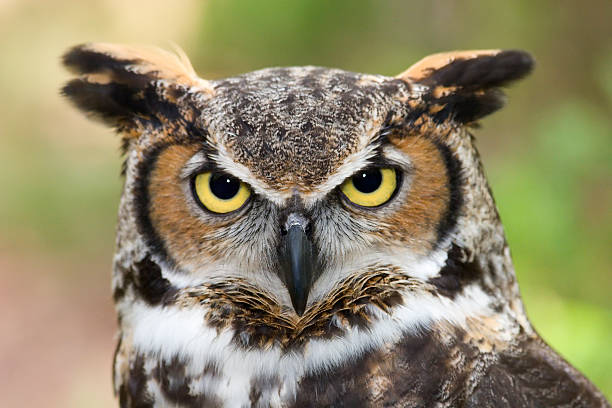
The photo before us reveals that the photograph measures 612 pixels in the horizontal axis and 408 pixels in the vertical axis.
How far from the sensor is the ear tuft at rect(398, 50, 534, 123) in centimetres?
159

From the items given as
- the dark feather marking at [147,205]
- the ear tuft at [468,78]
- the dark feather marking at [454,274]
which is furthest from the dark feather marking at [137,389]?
the ear tuft at [468,78]

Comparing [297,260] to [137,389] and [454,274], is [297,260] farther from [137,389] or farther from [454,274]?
[137,389]

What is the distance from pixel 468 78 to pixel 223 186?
1.94 feet

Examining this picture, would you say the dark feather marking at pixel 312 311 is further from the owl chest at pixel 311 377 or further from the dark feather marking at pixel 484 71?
the dark feather marking at pixel 484 71

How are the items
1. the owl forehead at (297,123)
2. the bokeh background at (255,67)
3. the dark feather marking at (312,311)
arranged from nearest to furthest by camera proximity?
the owl forehead at (297,123) < the dark feather marking at (312,311) < the bokeh background at (255,67)

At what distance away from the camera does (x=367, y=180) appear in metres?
1.47

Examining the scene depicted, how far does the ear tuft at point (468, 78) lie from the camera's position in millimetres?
1594

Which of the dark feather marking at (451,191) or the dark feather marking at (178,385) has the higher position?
the dark feather marking at (451,191)

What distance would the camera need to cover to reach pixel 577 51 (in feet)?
11.4

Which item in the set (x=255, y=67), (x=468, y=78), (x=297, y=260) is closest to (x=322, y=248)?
(x=297, y=260)

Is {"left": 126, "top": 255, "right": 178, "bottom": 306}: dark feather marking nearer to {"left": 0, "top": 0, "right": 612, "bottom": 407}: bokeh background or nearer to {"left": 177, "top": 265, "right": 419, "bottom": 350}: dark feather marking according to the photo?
{"left": 177, "top": 265, "right": 419, "bottom": 350}: dark feather marking

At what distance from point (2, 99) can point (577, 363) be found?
4.56 meters

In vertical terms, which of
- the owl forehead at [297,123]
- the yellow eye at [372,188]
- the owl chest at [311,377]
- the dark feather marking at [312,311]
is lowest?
the owl chest at [311,377]

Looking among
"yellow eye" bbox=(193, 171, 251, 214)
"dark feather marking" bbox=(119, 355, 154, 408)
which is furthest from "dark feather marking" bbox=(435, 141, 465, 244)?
"dark feather marking" bbox=(119, 355, 154, 408)
